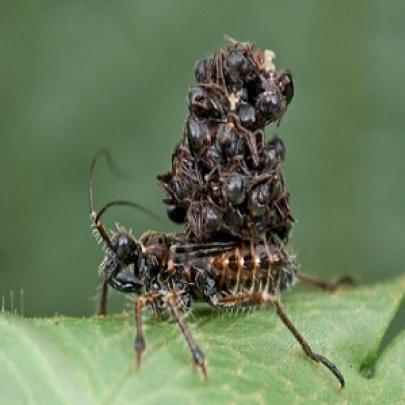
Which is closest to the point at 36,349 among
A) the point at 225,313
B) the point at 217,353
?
the point at 217,353

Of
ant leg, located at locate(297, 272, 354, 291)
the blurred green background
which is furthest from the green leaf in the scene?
the blurred green background

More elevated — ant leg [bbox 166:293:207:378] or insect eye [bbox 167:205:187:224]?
insect eye [bbox 167:205:187:224]

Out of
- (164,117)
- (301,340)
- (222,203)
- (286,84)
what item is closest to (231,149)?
(222,203)

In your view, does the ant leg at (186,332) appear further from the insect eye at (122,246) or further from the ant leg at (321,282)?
the ant leg at (321,282)

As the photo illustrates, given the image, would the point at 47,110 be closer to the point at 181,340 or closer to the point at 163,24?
the point at 163,24

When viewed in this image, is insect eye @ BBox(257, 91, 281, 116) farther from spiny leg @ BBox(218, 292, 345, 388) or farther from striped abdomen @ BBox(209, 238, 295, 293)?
spiny leg @ BBox(218, 292, 345, 388)

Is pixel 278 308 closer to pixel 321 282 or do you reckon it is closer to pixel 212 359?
pixel 212 359

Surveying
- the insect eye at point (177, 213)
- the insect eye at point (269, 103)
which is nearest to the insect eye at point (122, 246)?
the insect eye at point (177, 213)
